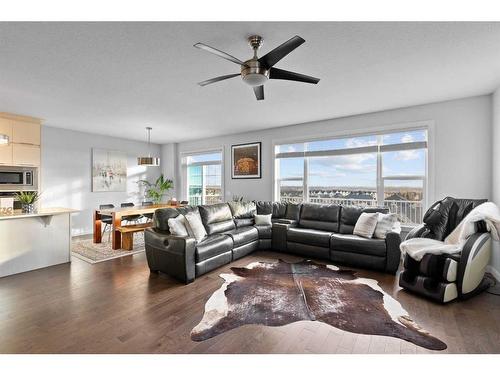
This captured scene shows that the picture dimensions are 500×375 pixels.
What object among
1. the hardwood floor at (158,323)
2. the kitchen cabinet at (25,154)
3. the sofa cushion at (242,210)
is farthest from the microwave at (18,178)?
the sofa cushion at (242,210)

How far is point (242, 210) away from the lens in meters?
4.91

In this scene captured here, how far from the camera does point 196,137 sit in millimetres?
7031

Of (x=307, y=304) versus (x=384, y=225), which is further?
(x=384, y=225)

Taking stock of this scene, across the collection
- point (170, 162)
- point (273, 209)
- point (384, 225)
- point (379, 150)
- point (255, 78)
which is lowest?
point (384, 225)

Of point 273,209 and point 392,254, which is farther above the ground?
point 273,209

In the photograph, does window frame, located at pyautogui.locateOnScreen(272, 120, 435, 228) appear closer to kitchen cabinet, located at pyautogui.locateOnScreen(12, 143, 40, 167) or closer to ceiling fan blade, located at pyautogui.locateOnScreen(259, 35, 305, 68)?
ceiling fan blade, located at pyautogui.locateOnScreen(259, 35, 305, 68)

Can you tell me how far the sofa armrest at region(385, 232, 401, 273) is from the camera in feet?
11.2

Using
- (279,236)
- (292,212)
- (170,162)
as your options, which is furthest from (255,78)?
(170,162)

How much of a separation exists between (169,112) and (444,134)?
15.8 ft

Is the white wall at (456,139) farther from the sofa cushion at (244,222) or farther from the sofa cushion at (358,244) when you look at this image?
the sofa cushion at (244,222)

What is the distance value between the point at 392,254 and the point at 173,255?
10.2 feet

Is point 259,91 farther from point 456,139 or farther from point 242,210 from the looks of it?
point 456,139

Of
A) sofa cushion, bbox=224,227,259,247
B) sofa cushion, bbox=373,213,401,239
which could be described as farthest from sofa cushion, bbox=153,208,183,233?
sofa cushion, bbox=373,213,401,239

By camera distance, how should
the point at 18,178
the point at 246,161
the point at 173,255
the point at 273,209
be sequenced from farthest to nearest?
the point at 246,161
the point at 273,209
the point at 18,178
the point at 173,255
